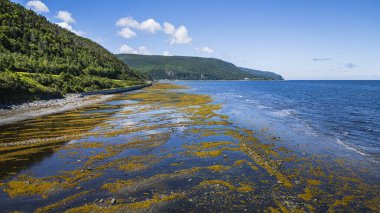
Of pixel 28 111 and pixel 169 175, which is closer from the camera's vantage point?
pixel 169 175

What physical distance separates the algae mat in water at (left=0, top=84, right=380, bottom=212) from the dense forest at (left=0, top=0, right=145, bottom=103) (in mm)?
34577

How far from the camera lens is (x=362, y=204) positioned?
16141 mm

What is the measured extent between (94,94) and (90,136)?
68.4 meters

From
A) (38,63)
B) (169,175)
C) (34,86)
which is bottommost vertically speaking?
(169,175)

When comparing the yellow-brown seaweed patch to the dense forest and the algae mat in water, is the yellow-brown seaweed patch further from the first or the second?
the dense forest

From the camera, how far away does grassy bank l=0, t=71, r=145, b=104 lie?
184 feet

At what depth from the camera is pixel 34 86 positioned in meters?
66.1

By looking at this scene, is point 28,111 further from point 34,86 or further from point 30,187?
point 30,187

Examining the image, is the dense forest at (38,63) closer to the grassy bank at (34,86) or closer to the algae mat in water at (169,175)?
the grassy bank at (34,86)

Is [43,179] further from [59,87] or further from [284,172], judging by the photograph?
[59,87]

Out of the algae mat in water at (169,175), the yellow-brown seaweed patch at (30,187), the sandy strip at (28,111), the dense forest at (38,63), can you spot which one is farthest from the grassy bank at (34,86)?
the yellow-brown seaweed patch at (30,187)

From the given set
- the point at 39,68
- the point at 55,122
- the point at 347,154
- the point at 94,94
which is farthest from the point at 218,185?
the point at 39,68

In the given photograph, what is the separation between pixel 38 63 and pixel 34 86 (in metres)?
37.9

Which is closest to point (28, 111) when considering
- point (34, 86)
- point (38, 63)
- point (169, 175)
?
point (34, 86)
